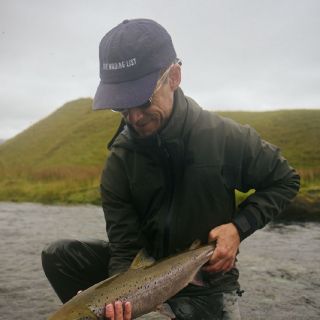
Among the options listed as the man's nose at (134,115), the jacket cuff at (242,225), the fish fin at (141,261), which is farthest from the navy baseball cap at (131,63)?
the jacket cuff at (242,225)

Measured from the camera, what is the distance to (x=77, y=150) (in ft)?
164

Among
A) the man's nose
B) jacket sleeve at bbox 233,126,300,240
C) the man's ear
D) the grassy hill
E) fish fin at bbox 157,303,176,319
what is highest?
the man's ear

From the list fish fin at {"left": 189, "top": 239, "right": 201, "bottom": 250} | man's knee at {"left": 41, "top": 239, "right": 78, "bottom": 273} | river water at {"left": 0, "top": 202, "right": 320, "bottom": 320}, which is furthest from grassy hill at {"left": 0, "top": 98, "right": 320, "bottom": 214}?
fish fin at {"left": 189, "top": 239, "right": 201, "bottom": 250}

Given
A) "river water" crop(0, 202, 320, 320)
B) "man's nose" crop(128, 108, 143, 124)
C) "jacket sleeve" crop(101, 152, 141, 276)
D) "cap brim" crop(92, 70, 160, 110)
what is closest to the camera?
"cap brim" crop(92, 70, 160, 110)

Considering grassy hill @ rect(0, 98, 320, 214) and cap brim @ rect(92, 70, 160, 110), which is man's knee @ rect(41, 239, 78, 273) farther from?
grassy hill @ rect(0, 98, 320, 214)

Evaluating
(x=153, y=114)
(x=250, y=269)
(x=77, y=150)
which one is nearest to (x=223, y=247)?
(x=153, y=114)

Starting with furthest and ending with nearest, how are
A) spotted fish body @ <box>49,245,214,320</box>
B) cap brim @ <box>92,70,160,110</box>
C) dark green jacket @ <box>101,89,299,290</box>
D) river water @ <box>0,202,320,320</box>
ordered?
river water @ <box>0,202,320,320</box>, dark green jacket @ <box>101,89,299,290</box>, cap brim @ <box>92,70,160,110</box>, spotted fish body @ <box>49,245,214,320</box>

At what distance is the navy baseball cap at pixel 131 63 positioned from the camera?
3723 millimetres

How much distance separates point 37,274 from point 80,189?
18984 mm

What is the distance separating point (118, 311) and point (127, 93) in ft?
5.01

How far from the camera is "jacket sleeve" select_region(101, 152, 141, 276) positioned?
444cm

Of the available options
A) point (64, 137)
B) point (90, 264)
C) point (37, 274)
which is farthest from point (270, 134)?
point (90, 264)

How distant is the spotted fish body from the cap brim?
1108 mm

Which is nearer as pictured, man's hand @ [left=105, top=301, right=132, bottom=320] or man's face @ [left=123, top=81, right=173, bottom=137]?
man's hand @ [left=105, top=301, right=132, bottom=320]
